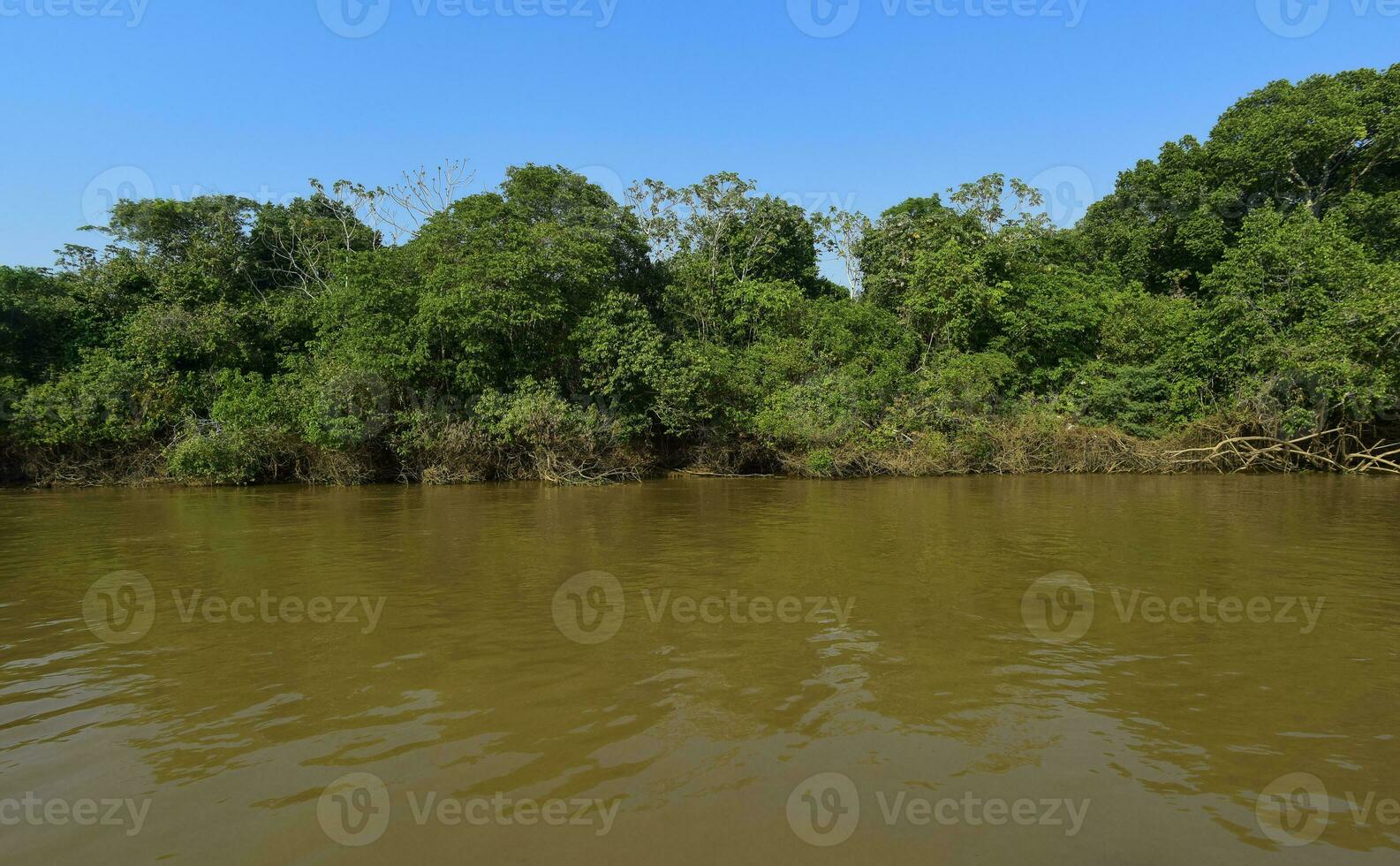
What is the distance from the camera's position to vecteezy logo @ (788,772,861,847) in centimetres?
308

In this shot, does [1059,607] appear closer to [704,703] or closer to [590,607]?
[704,703]

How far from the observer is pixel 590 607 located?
21.6 feet

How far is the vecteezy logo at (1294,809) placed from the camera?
3014 mm

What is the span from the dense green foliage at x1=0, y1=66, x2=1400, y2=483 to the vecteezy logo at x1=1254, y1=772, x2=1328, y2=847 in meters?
A: 17.4

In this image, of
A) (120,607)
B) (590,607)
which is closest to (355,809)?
(590,607)

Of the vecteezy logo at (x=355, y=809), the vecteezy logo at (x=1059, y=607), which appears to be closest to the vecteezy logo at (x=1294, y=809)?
the vecteezy logo at (x=1059, y=607)

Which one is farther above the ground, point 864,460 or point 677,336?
point 677,336

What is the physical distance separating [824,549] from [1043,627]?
3.58 m

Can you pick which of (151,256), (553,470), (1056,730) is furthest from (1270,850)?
(151,256)

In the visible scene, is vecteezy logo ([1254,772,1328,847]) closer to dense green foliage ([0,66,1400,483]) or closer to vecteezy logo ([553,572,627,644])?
vecteezy logo ([553,572,627,644])

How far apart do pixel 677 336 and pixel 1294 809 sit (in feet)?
72.5

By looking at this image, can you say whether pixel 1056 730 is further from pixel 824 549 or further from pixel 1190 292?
pixel 1190 292

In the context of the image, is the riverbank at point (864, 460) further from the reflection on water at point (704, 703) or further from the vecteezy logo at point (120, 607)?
the vecteezy logo at point (120, 607)

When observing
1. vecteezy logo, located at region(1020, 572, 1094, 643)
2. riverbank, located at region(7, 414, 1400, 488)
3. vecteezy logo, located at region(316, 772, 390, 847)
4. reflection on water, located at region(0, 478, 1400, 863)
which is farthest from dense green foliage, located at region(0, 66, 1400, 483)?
vecteezy logo, located at region(316, 772, 390, 847)
